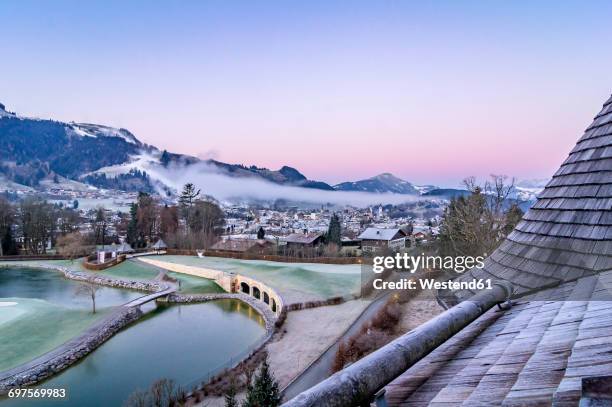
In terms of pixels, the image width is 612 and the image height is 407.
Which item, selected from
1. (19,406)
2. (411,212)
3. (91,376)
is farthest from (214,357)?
(411,212)

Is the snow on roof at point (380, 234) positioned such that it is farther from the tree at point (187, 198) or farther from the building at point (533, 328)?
the building at point (533, 328)

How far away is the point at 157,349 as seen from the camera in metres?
15.0

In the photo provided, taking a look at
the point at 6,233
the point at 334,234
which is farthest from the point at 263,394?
the point at 6,233

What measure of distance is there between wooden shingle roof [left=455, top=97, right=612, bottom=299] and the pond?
11663mm

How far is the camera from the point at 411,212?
361ft

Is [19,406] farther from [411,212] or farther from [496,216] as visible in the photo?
[411,212]

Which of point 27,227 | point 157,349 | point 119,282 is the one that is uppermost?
point 27,227

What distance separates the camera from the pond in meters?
11.8

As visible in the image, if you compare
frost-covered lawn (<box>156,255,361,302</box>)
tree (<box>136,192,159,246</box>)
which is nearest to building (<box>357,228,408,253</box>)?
frost-covered lawn (<box>156,255,361,302</box>)

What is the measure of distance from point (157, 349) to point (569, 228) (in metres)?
15.6

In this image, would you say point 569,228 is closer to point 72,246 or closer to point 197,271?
point 197,271

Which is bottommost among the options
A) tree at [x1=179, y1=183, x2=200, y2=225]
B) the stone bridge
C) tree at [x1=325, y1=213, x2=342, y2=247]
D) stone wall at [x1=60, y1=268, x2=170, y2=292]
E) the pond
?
the pond

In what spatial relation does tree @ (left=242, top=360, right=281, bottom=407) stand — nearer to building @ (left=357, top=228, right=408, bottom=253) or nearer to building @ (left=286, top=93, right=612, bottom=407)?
building @ (left=286, top=93, right=612, bottom=407)

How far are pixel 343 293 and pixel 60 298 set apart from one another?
17.9 m
